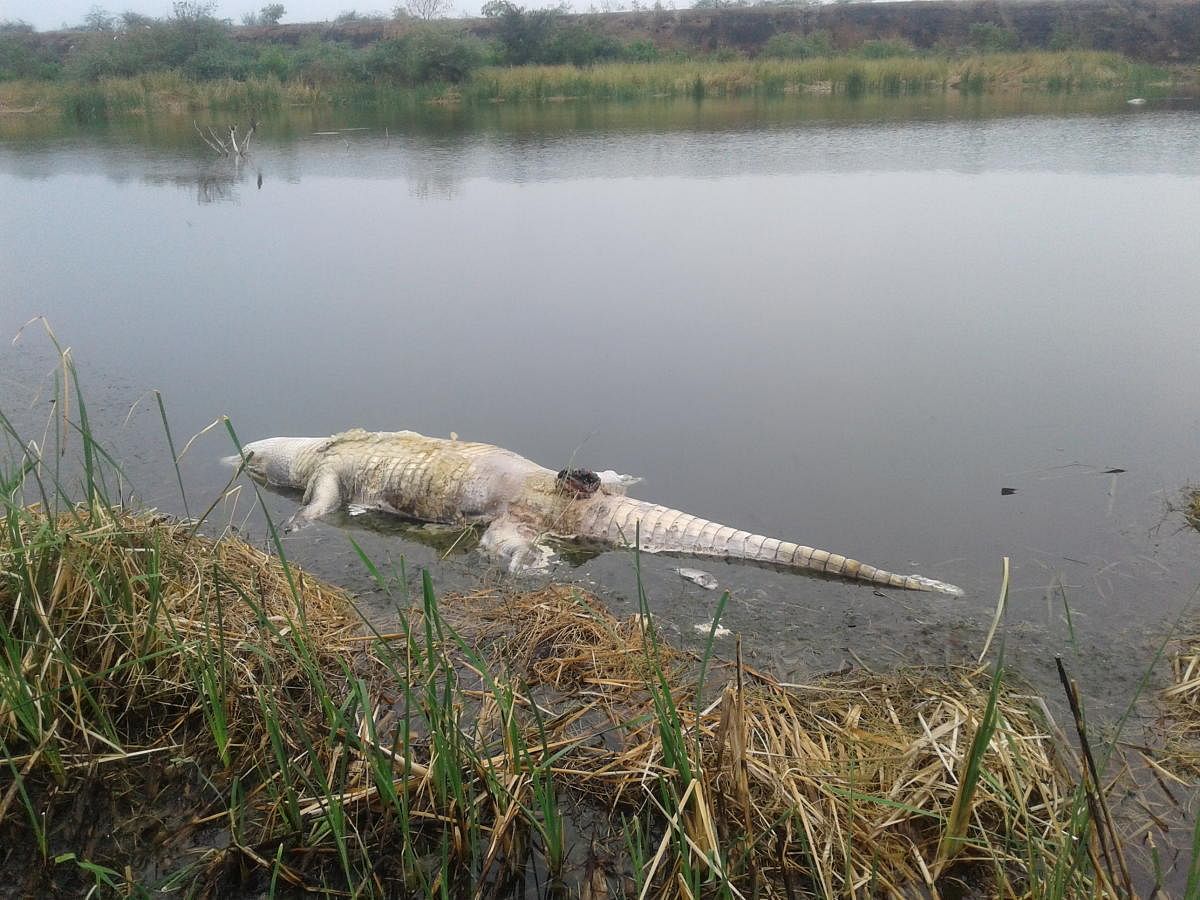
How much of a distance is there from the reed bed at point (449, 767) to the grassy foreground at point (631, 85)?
24.9m

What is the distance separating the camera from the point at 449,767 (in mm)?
2205

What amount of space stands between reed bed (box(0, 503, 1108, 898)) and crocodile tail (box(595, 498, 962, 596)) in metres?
0.87

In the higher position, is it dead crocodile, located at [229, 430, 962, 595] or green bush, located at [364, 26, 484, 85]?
green bush, located at [364, 26, 484, 85]

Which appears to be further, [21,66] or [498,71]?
[21,66]

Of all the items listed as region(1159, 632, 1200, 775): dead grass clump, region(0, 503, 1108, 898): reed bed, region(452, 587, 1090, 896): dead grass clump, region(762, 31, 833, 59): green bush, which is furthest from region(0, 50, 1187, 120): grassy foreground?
region(452, 587, 1090, 896): dead grass clump

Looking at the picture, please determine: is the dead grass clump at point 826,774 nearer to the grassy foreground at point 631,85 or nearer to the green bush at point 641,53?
the grassy foreground at point 631,85

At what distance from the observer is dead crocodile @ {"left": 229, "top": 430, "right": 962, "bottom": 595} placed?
14.2 ft

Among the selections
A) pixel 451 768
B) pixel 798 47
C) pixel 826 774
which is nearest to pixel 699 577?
pixel 826 774

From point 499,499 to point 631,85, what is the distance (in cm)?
2453

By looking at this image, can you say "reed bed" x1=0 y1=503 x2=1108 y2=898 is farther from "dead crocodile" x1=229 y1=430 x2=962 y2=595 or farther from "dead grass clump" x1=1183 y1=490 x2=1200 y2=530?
"dead grass clump" x1=1183 y1=490 x2=1200 y2=530

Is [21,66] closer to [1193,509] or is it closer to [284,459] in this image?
[284,459]

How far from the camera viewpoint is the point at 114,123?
74.6 ft

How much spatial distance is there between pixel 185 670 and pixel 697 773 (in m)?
1.73

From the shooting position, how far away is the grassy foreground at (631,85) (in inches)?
984
